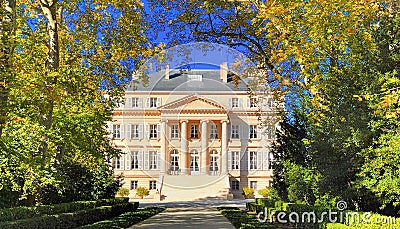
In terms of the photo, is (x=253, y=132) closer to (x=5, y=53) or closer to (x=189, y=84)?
(x=189, y=84)

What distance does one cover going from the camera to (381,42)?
37.7 ft

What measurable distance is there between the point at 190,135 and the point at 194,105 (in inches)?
123

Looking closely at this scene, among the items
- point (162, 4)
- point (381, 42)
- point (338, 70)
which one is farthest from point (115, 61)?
point (381, 42)

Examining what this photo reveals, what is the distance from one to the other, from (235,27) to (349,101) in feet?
28.1

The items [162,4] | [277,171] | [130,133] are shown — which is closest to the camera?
[162,4]

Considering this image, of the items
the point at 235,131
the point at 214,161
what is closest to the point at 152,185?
the point at 214,161

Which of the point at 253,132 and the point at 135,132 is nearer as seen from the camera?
the point at 135,132

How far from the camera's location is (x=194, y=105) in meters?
48.9

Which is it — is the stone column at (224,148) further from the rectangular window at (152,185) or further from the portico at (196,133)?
the rectangular window at (152,185)

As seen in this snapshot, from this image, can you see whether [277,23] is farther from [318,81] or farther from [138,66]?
[138,66]

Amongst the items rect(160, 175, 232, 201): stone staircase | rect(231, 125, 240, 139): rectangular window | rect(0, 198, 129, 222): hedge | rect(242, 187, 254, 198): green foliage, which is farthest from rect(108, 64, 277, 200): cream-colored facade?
rect(0, 198, 129, 222): hedge

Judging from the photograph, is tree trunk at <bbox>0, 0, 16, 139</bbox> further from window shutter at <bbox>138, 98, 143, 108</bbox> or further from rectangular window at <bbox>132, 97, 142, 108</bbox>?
window shutter at <bbox>138, 98, 143, 108</bbox>

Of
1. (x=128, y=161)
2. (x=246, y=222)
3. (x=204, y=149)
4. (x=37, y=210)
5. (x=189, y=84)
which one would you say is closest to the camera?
(x=37, y=210)

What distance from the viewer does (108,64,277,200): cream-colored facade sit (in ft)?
155
